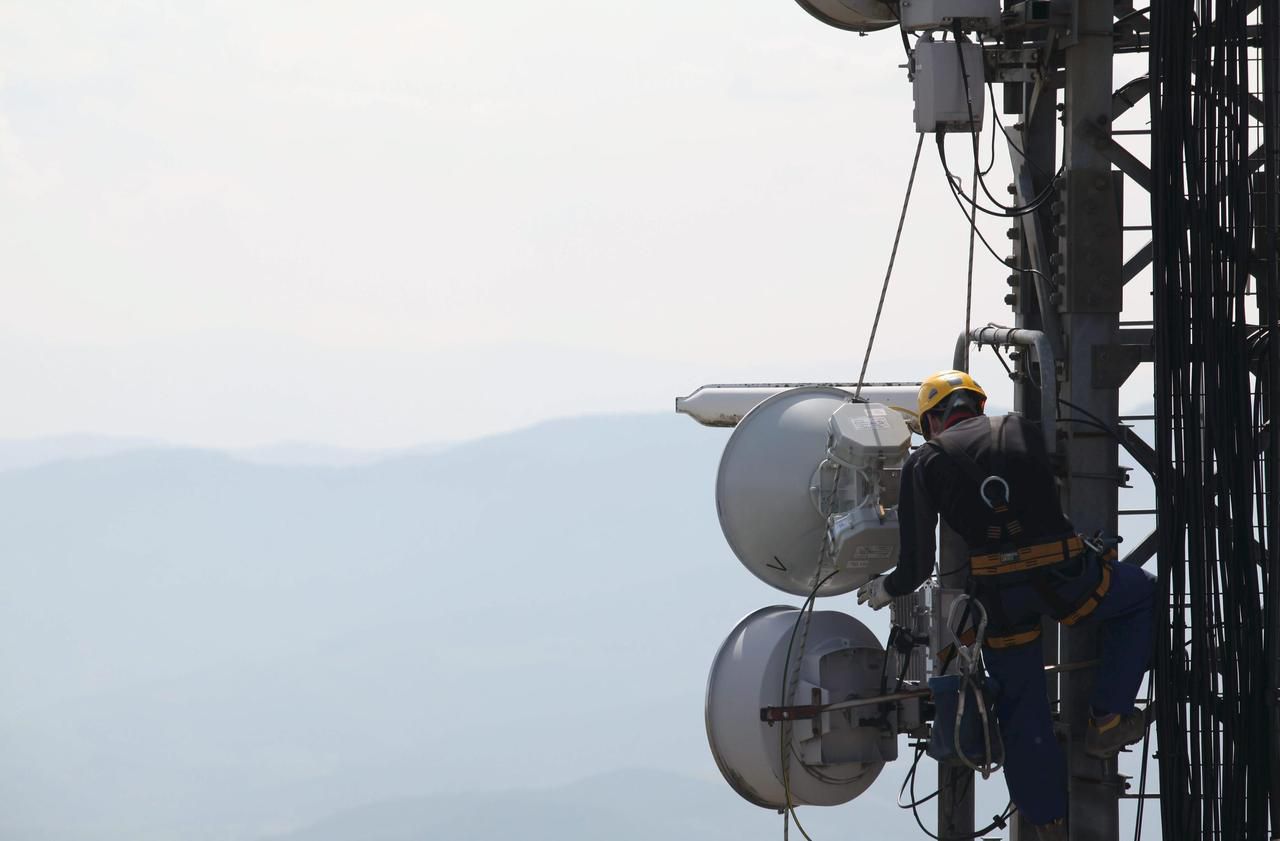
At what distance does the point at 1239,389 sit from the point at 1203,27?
173 cm

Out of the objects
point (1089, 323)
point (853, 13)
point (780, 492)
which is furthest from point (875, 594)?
point (853, 13)

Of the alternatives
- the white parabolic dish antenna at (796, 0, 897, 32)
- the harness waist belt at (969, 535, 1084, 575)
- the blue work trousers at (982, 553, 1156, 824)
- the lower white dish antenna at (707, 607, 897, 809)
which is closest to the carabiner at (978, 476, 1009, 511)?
the harness waist belt at (969, 535, 1084, 575)

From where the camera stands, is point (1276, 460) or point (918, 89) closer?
point (1276, 460)

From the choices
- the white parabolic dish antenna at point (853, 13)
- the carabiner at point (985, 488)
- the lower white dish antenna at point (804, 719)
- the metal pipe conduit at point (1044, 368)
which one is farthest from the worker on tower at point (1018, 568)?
the white parabolic dish antenna at point (853, 13)

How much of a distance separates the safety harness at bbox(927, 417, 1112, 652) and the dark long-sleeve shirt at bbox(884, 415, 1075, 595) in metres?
0.02

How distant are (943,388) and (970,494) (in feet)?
2.08

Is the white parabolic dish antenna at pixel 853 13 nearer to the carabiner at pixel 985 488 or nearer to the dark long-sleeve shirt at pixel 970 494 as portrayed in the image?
the dark long-sleeve shirt at pixel 970 494

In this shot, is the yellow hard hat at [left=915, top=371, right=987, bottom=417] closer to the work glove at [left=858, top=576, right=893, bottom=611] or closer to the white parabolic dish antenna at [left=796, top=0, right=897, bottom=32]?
the work glove at [left=858, top=576, right=893, bottom=611]

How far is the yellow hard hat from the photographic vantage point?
325 inches

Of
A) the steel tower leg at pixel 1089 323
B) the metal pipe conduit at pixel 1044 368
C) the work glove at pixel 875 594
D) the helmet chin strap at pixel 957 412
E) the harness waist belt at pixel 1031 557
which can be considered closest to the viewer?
the harness waist belt at pixel 1031 557

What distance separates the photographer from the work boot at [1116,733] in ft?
27.9

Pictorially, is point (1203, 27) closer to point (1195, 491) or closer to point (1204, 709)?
point (1195, 491)

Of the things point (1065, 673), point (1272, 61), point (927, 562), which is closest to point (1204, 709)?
point (1065, 673)

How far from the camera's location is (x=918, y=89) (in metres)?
8.94
